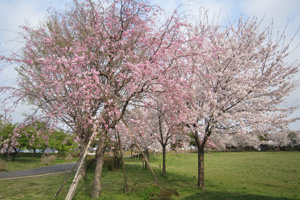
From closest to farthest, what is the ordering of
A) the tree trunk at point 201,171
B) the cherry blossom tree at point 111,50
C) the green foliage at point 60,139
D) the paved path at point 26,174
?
the cherry blossom tree at point 111,50 < the tree trunk at point 201,171 < the green foliage at point 60,139 < the paved path at point 26,174

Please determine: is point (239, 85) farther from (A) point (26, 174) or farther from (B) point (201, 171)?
(A) point (26, 174)

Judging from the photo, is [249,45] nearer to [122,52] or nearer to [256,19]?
[256,19]

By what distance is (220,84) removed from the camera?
430 inches

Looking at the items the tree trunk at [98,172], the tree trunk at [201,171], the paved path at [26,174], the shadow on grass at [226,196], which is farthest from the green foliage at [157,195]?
the paved path at [26,174]

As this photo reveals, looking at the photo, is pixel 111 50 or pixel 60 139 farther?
pixel 60 139

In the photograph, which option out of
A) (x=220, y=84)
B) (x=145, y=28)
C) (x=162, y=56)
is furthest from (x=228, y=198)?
(x=145, y=28)

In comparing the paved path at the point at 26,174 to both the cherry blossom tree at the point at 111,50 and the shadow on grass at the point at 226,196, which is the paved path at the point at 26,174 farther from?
the shadow on grass at the point at 226,196

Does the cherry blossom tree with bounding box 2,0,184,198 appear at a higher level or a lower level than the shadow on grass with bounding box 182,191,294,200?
higher

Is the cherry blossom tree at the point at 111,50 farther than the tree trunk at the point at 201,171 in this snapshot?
No

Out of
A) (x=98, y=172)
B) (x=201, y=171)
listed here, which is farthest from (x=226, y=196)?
(x=98, y=172)

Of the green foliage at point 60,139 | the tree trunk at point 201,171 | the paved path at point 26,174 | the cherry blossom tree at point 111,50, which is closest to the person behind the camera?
the cherry blossom tree at point 111,50

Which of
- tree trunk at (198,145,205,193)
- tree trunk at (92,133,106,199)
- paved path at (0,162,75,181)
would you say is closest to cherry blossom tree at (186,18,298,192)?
tree trunk at (198,145,205,193)

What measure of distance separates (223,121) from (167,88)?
356 cm

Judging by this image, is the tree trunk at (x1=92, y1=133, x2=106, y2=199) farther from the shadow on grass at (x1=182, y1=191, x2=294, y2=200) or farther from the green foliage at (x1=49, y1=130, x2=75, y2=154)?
the shadow on grass at (x1=182, y1=191, x2=294, y2=200)
